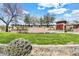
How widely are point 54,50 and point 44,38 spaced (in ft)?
0.75

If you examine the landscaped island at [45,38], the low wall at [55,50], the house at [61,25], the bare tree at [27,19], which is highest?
the bare tree at [27,19]

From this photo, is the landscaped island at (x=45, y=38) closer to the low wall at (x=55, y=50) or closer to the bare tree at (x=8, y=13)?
the low wall at (x=55, y=50)

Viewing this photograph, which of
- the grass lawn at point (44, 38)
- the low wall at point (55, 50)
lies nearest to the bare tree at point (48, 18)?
the grass lawn at point (44, 38)

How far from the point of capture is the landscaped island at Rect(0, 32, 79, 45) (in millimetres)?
3328

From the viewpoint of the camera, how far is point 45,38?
11.0 ft

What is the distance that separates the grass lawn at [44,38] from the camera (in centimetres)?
333

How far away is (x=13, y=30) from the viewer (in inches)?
133

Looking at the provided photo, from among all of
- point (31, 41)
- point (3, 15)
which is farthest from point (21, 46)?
point (3, 15)

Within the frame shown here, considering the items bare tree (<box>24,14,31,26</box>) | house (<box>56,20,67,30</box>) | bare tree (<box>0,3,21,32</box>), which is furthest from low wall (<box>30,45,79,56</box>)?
bare tree (<box>0,3,21,32</box>)

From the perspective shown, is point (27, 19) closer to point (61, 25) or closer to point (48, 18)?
point (48, 18)

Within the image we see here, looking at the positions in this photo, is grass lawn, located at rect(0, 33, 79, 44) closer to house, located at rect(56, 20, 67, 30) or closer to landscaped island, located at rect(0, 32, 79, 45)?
landscaped island, located at rect(0, 32, 79, 45)

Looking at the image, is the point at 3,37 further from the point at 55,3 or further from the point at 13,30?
the point at 55,3

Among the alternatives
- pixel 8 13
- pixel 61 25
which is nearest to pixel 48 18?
pixel 61 25

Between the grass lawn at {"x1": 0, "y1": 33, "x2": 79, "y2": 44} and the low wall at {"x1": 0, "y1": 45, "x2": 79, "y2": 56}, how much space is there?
7 cm
